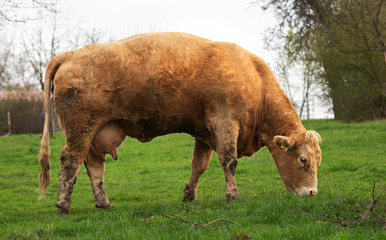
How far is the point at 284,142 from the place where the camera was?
6.49 meters

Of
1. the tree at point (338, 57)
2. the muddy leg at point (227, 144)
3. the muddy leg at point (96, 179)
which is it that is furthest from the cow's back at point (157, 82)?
the tree at point (338, 57)

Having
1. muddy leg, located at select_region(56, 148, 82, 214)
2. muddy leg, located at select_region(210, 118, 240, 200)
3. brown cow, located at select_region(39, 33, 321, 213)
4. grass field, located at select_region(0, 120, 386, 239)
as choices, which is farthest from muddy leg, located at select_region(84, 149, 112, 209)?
muddy leg, located at select_region(210, 118, 240, 200)

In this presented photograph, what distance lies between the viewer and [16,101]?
1179 inches

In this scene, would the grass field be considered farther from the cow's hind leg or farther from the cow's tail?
the cow's tail

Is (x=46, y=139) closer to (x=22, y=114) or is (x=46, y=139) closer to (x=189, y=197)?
(x=189, y=197)

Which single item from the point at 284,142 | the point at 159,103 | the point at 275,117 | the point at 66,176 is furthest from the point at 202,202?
the point at 66,176

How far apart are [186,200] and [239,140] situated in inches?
55.3

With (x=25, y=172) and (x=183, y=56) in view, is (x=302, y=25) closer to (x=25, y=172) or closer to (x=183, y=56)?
(x=25, y=172)

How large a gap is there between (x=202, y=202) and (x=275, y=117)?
1886mm

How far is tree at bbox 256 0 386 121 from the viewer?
819 inches

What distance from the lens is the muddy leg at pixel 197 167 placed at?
727 centimetres

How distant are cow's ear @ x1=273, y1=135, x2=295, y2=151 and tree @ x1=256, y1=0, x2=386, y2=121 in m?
14.0

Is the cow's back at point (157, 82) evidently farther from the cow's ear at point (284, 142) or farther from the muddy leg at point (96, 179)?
the muddy leg at point (96, 179)

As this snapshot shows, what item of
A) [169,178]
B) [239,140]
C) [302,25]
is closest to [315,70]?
[302,25]
